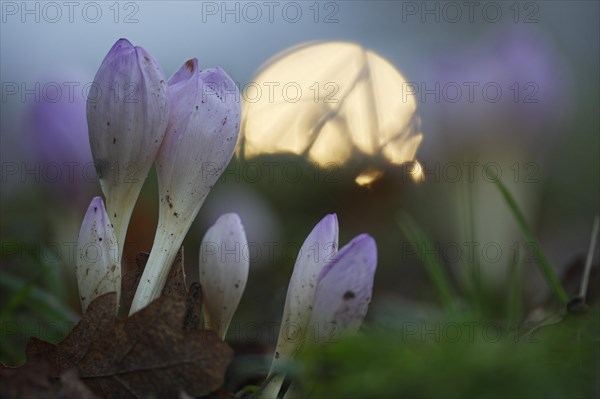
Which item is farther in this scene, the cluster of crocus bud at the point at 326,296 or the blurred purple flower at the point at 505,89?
the blurred purple flower at the point at 505,89

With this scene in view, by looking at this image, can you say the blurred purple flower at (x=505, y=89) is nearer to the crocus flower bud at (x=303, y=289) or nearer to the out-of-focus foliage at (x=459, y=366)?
the crocus flower bud at (x=303, y=289)

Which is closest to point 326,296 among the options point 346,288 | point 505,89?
point 346,288

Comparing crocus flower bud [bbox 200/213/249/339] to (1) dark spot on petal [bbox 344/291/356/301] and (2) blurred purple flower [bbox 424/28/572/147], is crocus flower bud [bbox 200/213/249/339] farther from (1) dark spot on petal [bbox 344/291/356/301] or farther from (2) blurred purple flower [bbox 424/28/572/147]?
(2) blurred purple flower [bbox 424/28/572/147]

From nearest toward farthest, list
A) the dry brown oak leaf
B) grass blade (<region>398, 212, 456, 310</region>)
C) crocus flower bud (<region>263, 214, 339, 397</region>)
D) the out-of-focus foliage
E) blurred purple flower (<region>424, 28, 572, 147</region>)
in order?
the out-of-focus foliage < the dry brown oak leaf < crocus flower bud (<region>263, 214, 339, 397</region>) < grass blade (<region>398, 212, 456, 310</region>) < blurred purple flower (<region>424, 28, 572, 147</region>)

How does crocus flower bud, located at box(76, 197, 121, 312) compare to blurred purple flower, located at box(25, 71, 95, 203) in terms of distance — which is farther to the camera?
blurred purple flower, located at box(25, 71, 95, 203)

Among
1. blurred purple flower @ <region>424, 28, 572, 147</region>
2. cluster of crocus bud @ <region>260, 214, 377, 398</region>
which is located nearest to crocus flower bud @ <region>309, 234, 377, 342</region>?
cluster of crocus bud @ <region>260, 214, 377, 398</region>

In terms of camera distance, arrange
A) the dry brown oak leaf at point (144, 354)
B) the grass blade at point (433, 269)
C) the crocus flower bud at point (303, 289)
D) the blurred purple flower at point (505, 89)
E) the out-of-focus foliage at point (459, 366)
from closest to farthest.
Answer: the out-of-focus foliage at point (459, 366) → the dry brown oak leaf at point (144, 354) → the crocus flower bud at point (303, 289) → the grass blade at point (433, 269) → the blurred purple flower at point (505, 89)

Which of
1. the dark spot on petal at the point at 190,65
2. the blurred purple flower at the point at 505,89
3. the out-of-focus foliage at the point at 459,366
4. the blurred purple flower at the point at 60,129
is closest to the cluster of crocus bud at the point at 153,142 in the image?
the dark spot on petal at the point at 190,65
